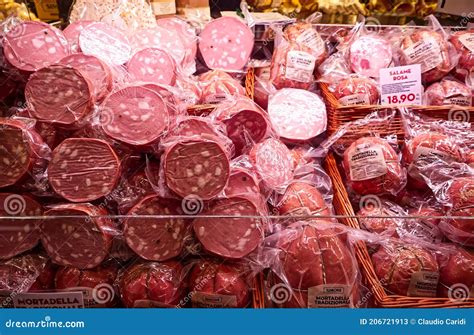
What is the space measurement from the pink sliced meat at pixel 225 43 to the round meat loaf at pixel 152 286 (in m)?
1.32

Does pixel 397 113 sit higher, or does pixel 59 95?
pixel 59 95

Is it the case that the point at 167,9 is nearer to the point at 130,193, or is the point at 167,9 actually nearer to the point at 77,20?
the point at 77,20

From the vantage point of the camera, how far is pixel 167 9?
2.55 meters

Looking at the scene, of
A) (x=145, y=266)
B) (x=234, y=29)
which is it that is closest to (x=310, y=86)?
(x=234, y=29)

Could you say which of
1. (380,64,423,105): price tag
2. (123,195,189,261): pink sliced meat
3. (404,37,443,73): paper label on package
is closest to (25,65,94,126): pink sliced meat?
(123,195,189,261): pink sliced meat

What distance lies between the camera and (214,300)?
1357mm

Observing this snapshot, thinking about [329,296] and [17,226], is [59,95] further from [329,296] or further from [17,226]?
[329,296]

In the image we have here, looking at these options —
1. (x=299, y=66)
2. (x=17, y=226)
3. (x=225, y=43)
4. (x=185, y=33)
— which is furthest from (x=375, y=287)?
(x=185, y=33)

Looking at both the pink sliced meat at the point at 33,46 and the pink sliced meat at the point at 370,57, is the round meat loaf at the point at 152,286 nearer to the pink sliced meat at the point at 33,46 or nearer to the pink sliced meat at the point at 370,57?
the pink sliced meat at the point at 33,46

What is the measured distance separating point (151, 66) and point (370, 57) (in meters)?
1.21

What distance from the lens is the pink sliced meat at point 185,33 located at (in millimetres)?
2333

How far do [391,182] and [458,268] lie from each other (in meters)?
0.46
